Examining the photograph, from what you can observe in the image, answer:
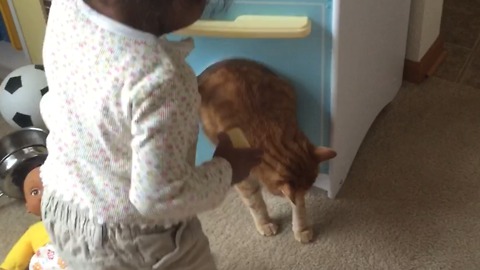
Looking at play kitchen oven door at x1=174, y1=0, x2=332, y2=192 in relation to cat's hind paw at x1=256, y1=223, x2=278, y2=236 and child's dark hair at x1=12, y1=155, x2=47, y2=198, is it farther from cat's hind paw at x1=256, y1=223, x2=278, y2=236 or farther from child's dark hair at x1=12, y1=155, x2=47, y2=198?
child's dark hair at x1=12, y1=155, x2=47, y2=198

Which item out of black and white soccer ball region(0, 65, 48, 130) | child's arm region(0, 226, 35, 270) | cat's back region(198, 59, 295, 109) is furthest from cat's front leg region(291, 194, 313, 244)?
black and white soccer ball region(0, 65, 48, 130)

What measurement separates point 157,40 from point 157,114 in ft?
0.31

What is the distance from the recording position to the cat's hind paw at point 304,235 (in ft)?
4.43

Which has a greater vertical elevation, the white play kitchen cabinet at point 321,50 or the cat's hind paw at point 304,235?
the white play kitchen cabinet at point 321,50

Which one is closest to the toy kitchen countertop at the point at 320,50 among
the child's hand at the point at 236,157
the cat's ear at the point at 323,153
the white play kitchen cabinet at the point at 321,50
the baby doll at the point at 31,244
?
the white play kitchen cabinet at the point at 321,50

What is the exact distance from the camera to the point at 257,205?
1.35m

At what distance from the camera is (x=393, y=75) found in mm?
1615

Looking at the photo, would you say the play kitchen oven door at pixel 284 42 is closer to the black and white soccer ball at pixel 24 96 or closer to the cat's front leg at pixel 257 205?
the cat's front leg at pixel 257 205

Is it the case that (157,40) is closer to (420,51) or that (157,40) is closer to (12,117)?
(12,117)

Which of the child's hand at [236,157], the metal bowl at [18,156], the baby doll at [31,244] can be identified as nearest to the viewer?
the child's hand at [236,157]

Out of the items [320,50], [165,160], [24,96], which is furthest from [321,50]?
[24,96]

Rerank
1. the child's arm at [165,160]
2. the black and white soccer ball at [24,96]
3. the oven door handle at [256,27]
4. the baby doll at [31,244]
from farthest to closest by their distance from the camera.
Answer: the black and white soccer ball at [24,96] < the baby doll at [31,244] < the oven door handle at [256,27] < the child's arm at [165,160]

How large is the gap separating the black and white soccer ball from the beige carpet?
0.21 meters

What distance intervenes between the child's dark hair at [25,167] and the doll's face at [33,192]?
0.08m
